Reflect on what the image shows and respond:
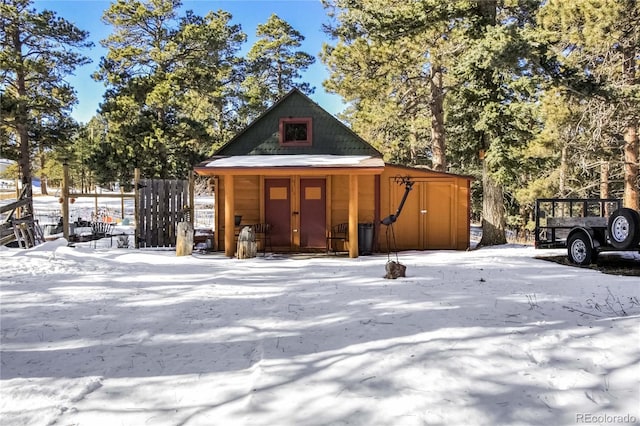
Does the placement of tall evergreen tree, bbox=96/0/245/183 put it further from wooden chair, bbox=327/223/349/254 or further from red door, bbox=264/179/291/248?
wooden chair, bbox=327/223/349/254

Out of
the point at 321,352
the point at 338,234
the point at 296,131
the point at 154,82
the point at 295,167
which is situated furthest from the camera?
the point at 154,82

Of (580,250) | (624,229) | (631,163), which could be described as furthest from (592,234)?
(631,163)

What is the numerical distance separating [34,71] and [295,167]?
15.2 m

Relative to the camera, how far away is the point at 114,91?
63.0 feet

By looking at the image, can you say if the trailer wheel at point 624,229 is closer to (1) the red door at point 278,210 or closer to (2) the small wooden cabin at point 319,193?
(2) the small wooden cabin at point 319,193

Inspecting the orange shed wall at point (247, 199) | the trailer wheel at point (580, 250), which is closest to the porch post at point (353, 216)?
the orange shed wall at point (247, 199)

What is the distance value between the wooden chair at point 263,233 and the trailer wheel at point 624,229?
8.34 m

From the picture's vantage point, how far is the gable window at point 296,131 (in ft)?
40.6

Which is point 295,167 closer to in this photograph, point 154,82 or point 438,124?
point 438,124

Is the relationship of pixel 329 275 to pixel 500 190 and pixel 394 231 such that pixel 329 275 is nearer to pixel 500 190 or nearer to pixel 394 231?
pixel 394 231

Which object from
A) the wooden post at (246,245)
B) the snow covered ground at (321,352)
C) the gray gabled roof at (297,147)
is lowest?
the snow covered ground at (321,352)

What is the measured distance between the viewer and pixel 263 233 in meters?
11.9

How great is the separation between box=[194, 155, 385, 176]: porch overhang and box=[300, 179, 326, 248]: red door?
0.96m

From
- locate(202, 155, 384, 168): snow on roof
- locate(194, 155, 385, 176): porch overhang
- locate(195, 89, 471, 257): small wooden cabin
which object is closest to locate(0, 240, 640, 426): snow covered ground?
locate(194, 155, 385, 176): porch overhang
